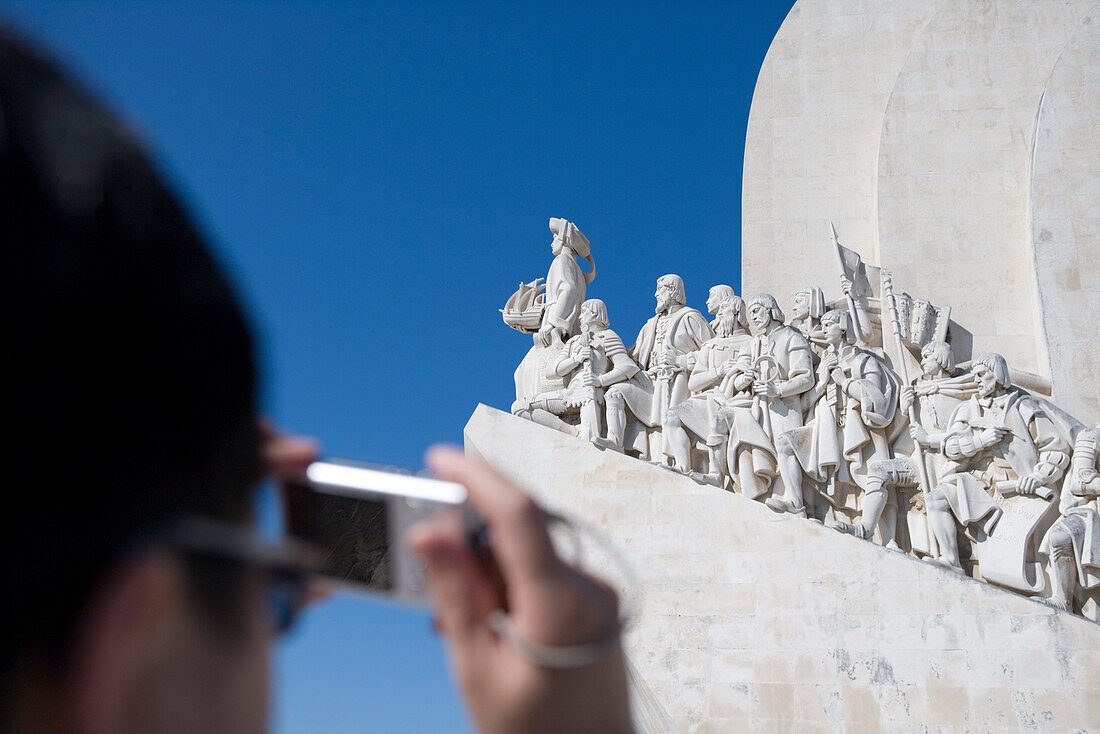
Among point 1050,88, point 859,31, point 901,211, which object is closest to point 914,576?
point 901,211

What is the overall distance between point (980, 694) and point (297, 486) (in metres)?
6.03

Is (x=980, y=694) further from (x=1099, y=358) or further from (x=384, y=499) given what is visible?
(x=384, y=499)

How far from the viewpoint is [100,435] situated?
1.18 ft

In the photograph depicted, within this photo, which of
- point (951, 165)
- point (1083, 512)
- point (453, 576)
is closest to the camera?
point (453, 576)

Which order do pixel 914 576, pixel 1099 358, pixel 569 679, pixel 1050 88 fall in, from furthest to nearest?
pixel 1050 88 → pixel 1099 358 → pixel 914 576 → pixel 569 679

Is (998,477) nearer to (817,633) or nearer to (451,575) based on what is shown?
(817,633)

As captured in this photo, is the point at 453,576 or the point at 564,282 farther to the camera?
the point at 564,282

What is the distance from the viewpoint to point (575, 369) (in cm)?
855

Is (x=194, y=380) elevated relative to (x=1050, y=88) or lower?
lower

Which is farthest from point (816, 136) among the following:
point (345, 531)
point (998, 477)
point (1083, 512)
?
point (345, 531)

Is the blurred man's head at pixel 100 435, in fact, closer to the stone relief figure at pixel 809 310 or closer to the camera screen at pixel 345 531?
the camera screen at pixel 345 531

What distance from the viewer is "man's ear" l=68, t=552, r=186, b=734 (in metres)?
0.35

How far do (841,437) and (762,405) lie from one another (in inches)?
23.3

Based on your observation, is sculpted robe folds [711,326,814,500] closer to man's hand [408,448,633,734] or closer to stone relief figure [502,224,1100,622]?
stone relief figure [502,224,1100,622]
